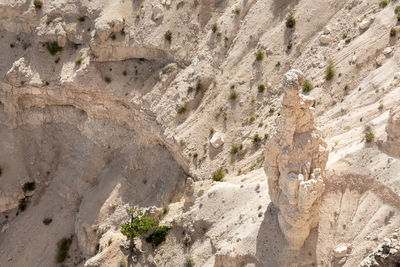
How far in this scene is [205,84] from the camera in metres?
35.4

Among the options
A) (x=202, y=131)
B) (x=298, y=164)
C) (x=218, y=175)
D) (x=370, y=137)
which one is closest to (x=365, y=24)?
(x=370, y=137)

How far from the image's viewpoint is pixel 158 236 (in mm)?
30938

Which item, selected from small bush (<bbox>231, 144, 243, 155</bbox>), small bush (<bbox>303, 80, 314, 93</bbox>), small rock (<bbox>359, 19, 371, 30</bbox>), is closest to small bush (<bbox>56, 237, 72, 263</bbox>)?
small bush (<bbox>231, 144, 243, 155</bbox>)

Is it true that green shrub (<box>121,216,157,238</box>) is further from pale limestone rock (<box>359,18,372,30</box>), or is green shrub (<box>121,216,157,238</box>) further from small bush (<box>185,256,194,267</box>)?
pale limestone rock (<box>359,18,372,30</box>)

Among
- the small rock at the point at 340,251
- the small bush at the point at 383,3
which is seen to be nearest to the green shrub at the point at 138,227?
the small rock at the point at 340,251

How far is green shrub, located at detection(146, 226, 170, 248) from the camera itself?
3084 cm

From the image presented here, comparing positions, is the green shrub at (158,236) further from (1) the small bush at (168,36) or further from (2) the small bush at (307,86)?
(1) the small bush at (168,36)

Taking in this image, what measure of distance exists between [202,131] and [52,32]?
16.9 m

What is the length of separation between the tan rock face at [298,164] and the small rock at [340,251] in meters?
1.62

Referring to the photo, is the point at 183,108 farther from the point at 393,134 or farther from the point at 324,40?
the point at 393,134

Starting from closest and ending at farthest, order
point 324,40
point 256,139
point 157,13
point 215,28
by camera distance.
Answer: point 256,139, point 324,40, point 215,28, point 157,13

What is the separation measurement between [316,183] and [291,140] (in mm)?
2346

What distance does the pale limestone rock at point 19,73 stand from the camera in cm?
4050

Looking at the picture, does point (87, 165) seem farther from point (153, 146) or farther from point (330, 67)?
point (330, 67)
